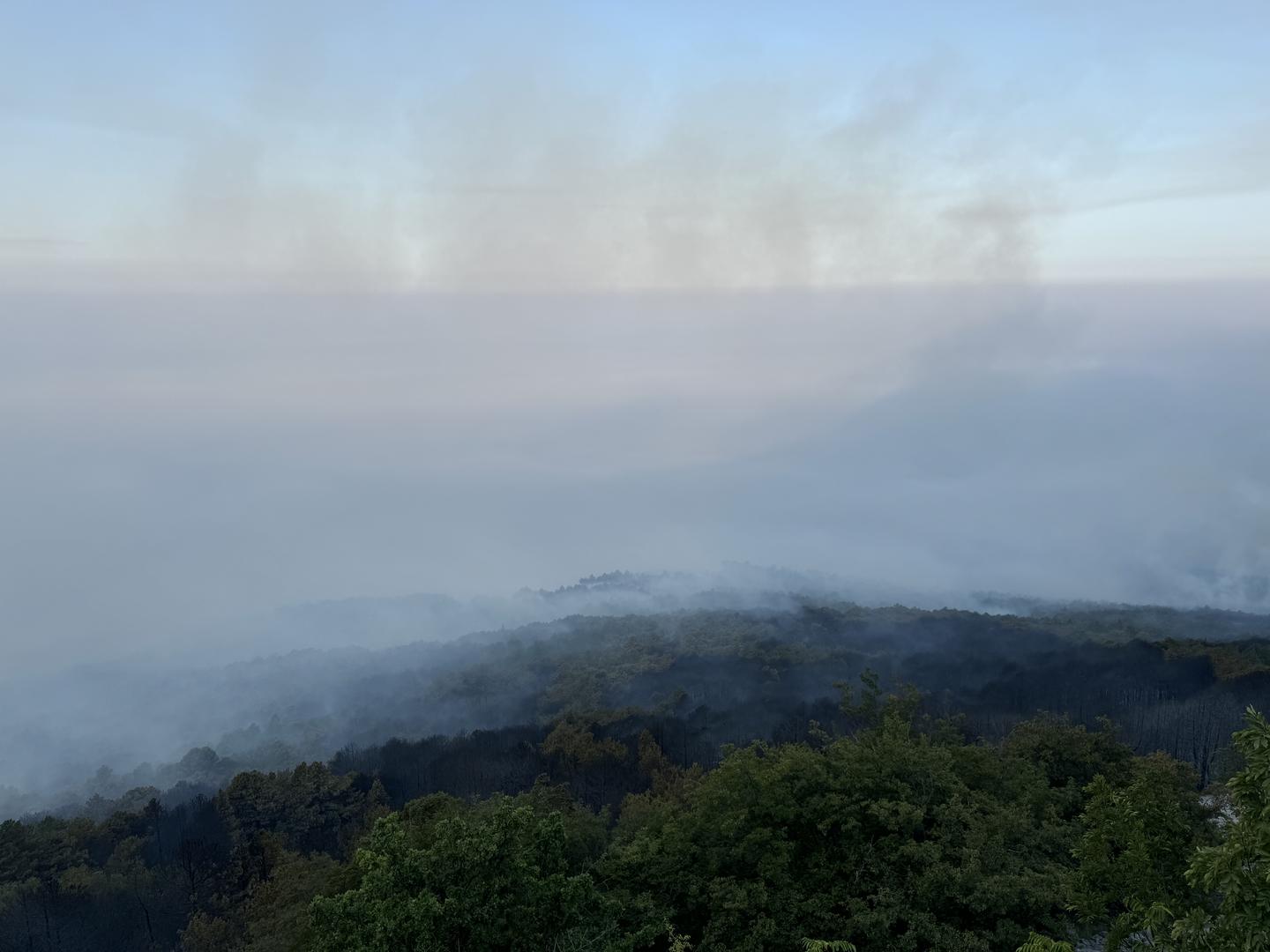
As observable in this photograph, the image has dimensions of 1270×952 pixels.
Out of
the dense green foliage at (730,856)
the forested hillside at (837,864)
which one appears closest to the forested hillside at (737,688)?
the dense green foliage at (730,856)

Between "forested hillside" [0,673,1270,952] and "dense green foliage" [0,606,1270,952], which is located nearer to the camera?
"forested hillside" [0,673,1270,952]

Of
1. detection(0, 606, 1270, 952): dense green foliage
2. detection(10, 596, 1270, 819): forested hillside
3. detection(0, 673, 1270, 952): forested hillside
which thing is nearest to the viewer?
detection(0, 673, 1270, 952): forested hillside

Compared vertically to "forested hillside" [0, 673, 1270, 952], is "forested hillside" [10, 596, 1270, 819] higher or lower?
lower

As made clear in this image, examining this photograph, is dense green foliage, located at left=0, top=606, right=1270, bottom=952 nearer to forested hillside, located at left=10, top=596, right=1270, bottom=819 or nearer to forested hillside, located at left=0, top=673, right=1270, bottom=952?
forested hillside, located at left=0, top=673, right=1270, bottom=952

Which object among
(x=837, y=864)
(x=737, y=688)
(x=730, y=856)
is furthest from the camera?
(x=737, y=688)

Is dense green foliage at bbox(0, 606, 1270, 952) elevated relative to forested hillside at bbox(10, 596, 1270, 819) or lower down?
elevated

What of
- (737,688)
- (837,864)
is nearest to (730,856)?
(837,864)

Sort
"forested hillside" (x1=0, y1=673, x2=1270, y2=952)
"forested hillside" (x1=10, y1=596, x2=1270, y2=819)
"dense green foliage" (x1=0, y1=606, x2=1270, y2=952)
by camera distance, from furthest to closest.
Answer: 1. "forested hillside" (x1=10, y1=596, x2=1270, y2=819)
2. "dense green foliage" (x1=0, y1=606, x2=1270, y2=952)
3. "forested hillside" (x1=0, y1=673, x2=1270, y2=952)

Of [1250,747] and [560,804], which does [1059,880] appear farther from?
[560,804]

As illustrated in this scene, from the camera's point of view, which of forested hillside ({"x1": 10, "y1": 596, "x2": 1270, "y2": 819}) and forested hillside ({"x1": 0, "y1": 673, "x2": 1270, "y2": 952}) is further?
forested hillside ({"x1": 10, "y1": 596, "x2": 1270, "y2": 819})

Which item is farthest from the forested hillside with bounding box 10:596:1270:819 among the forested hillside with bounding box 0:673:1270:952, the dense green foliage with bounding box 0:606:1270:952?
the forested hillside with bounding box 0:673:1270:952

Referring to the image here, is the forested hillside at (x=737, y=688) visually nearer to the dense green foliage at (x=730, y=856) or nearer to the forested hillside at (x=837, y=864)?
the dense green foliage at (x=730, y=856)

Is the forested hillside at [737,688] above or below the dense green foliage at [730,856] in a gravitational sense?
below

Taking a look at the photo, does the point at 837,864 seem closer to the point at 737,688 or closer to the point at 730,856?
the point at 730,856
